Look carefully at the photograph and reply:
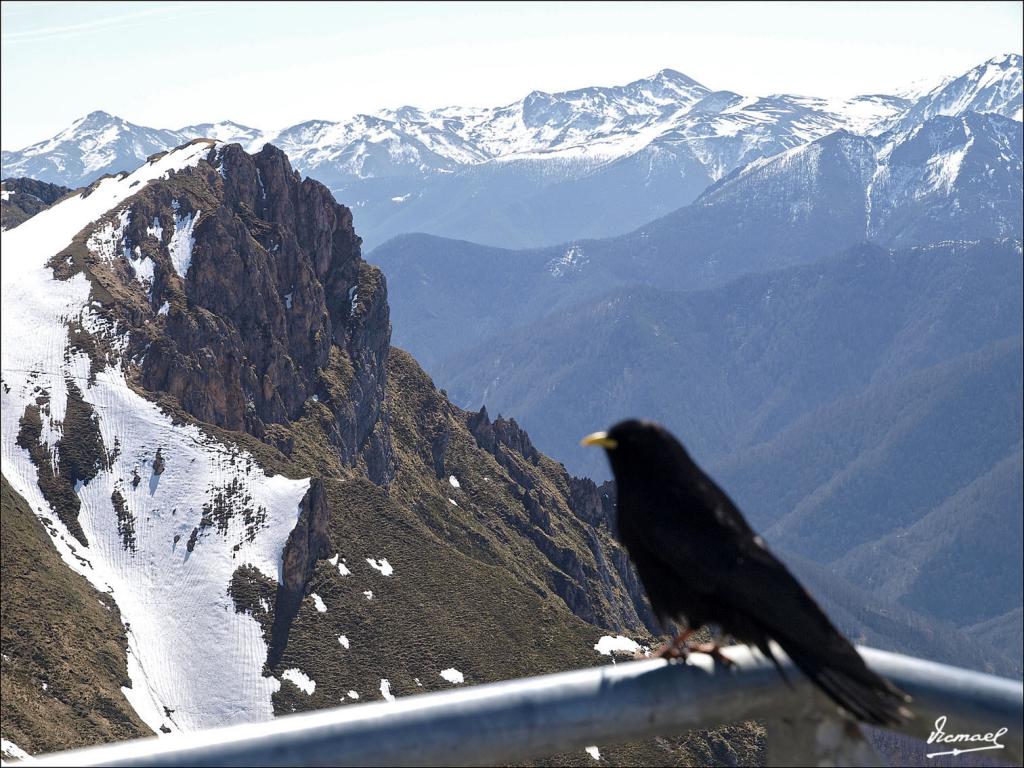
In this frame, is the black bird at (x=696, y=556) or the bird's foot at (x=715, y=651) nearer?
the bird's foot at (x=715, y=651)

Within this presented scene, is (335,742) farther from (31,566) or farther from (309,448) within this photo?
(309,448)

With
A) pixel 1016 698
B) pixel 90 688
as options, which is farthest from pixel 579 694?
pixel 90 688

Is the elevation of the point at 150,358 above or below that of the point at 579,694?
below

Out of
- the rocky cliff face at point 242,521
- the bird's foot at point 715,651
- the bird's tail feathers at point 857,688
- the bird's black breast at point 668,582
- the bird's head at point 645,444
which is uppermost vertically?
the bird's head at point 645,444

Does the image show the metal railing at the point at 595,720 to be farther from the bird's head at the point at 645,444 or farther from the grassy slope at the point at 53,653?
the grassy slope at the point at 53,653

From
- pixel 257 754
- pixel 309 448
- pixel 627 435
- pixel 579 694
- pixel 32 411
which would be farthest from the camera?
pixel 309 448

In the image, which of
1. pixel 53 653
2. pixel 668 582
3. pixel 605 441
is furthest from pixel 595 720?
pixel 53 653

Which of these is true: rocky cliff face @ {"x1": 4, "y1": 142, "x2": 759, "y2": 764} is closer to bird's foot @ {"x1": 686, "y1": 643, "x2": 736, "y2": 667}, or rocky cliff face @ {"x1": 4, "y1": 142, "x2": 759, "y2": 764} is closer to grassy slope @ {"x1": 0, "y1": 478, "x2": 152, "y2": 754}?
grassy slope @ {"x1": 0, "y1": 478, "x2": 152, "y2": 754}

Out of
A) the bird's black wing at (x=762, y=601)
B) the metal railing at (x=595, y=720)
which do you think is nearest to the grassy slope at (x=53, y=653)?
the bird's black wing at (x=762, y=601)
